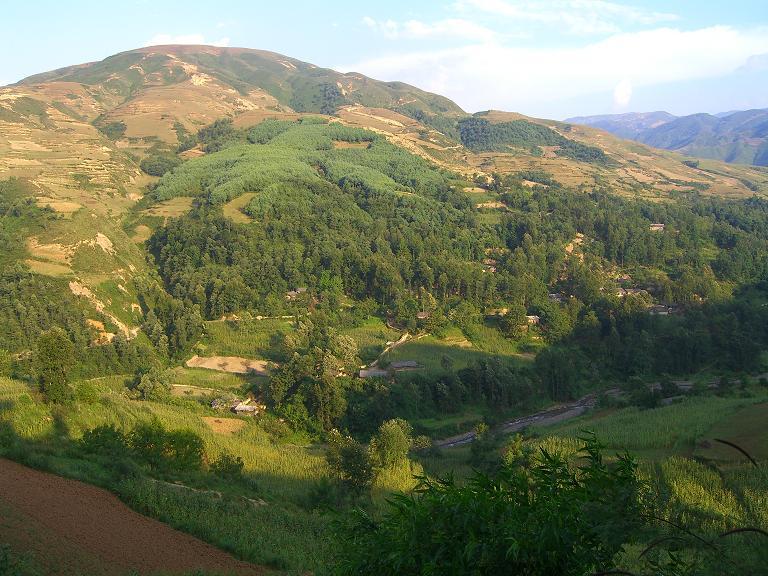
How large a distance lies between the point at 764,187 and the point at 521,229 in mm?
88023

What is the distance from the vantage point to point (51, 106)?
398 ft

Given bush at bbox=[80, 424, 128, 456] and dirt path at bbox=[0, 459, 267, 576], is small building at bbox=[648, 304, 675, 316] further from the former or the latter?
dirt path at bbox=[0, 459, 267, 576]

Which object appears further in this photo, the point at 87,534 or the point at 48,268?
the point at 48,268

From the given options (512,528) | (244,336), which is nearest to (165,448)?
(512,528)

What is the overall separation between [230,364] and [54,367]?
1827 centimetres

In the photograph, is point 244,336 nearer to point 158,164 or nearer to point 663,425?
point 663,425

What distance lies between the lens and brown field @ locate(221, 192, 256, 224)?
64.3 meters

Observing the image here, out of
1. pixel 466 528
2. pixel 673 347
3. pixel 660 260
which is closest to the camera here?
pixel 466 528

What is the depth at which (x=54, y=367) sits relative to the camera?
23.4 meters

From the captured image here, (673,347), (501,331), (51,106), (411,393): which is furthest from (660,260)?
(51,106)

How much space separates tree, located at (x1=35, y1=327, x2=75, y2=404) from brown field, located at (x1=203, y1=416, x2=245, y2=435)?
8.37 meters

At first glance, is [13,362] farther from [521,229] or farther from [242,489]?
[521,229]

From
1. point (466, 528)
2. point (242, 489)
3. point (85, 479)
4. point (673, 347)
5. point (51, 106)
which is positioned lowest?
point (673, 347)

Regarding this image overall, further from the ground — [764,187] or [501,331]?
[764,187]
